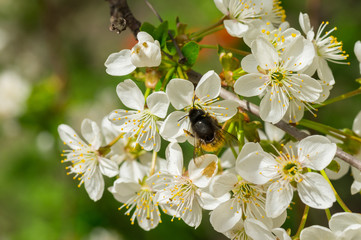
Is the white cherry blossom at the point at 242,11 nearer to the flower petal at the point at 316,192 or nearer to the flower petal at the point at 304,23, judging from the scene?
the flower petal at the point at 304,23

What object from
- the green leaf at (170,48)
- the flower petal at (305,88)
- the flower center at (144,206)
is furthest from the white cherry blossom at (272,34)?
the flower center at (144,206)

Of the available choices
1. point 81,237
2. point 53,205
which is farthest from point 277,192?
point 53,205

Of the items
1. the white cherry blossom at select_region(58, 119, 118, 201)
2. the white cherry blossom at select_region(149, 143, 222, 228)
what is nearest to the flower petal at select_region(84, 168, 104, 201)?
the white cherry blossom at select_region(58, 119, 118, 201)

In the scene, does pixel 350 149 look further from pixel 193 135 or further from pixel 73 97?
pixel 73 97

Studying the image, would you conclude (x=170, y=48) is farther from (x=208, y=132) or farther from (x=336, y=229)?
(x=336, y=229)

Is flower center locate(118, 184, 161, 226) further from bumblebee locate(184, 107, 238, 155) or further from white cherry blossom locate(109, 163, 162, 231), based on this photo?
bumblebee locate(184, 107, 238, 155)

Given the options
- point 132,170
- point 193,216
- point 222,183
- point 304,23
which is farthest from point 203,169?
point 304,23
